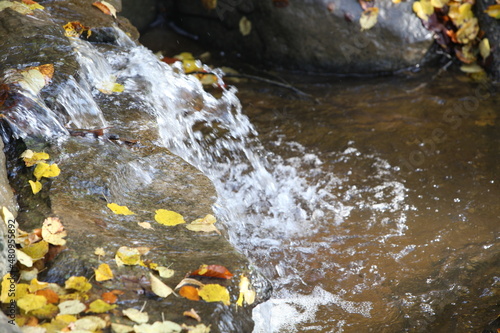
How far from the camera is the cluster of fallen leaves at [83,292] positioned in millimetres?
1681

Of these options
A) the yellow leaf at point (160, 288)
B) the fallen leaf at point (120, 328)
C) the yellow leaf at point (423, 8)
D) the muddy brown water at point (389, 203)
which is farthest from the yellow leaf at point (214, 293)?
the yellow leaf at point (423, 8)

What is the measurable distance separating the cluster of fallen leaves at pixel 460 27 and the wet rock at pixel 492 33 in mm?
42

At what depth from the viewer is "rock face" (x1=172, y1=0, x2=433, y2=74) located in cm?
488

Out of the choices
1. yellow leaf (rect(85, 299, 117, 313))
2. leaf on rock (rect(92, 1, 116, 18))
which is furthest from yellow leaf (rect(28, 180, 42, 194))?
leaf on rock (rect(92, 1, 116, 18))

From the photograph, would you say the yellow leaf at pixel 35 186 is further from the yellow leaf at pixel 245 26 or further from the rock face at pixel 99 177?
the yellow leaf at pixel 245 26

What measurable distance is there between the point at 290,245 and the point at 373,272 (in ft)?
1.59

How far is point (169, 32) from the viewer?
232 inches

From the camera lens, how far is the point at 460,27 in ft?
16.3

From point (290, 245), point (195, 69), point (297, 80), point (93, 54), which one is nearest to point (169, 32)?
point (195, 69)

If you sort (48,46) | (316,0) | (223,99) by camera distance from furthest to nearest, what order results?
(316,0), (223,99), (48,46)

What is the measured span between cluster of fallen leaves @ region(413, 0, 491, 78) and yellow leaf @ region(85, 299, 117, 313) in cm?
419

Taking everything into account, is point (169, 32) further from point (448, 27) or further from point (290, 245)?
point (290, 245)

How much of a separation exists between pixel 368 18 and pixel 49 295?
398 cm

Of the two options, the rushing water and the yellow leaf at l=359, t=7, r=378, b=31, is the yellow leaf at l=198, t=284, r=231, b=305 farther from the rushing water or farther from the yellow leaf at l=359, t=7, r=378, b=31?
the yellow leaf at l=359, t=7, r=378, b=31
